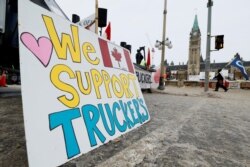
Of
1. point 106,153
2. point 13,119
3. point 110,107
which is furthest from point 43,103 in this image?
point 13,119

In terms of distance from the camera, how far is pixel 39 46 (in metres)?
1.70

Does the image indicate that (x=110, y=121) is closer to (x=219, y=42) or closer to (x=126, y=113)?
(x=126, y=113)

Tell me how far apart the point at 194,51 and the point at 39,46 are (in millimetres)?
123309

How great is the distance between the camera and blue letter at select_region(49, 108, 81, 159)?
1.59m

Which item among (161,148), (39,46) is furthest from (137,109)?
(39,46)

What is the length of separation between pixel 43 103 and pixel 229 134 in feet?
8.43

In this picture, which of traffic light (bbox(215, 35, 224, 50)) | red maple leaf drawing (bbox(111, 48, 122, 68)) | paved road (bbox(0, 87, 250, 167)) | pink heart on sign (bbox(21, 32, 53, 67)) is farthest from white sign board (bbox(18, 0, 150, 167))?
traffic light (bbox(215, 35, 224, 50))

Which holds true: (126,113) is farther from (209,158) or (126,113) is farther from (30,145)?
(30,145)

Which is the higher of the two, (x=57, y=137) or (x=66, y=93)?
(x=66, y=93)

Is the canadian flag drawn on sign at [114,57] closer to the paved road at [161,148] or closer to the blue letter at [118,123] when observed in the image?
the blue letter at [118,123]

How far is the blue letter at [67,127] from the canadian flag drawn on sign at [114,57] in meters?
1.11

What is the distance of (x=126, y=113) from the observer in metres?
2.67

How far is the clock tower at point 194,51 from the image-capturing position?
112375 millimetres

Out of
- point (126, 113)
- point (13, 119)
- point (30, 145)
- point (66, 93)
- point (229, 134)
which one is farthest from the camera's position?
point (13, 119)
